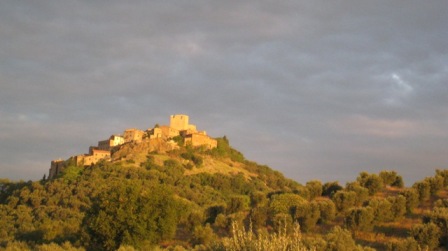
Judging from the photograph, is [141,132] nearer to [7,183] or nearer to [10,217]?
[7,183]

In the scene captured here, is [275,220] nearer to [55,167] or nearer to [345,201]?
[345,201]

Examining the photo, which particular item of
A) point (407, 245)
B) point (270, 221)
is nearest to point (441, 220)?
point (407, 245)

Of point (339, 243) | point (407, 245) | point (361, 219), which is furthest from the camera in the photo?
point (361, 219)

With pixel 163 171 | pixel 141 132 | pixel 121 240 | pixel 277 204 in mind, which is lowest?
pixel 121 240

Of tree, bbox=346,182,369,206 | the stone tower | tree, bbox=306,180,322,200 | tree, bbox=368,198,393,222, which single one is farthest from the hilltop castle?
tree, bbox=368,198,393,222

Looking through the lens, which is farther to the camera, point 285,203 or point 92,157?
point 92,157

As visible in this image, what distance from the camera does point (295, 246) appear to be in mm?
11164

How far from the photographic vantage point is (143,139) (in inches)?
3563

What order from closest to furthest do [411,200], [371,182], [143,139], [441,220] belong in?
[441,220]
[411,200]
[371,182]
[143,139]

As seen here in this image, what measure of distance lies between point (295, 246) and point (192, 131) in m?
87.0

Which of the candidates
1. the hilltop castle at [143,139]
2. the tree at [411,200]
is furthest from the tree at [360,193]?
the hilltop castle at [143,139]

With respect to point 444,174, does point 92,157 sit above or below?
above

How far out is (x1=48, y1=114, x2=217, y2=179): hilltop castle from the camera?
86706 millimetres

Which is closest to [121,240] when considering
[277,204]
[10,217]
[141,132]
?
[277,204]
